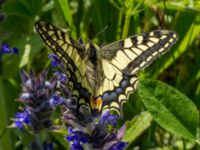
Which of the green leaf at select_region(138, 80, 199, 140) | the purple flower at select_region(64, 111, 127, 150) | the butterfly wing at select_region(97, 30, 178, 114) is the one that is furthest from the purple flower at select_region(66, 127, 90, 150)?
the green leaf at select_region(138, 80, 199, 140)

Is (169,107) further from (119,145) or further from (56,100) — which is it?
(56,100)

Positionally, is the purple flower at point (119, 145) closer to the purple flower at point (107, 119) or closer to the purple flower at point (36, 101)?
the purple flower at point (107, 119)

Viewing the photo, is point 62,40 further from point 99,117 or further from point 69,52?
point 99,117

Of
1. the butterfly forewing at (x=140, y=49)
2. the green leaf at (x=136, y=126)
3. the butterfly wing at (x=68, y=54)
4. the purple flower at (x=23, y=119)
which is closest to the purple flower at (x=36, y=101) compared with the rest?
the purple flower at (x=23, y=119)

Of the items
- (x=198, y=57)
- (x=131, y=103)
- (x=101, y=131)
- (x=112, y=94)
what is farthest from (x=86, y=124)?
(x=198, y=57)

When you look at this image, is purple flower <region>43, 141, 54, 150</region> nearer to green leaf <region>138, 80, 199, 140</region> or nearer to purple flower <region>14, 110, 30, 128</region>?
purple flower <region>14, 110, 30, 128</region>

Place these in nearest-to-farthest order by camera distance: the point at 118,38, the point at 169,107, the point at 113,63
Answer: the point at 169,107 → the point at 113,63 → the point at 118,38

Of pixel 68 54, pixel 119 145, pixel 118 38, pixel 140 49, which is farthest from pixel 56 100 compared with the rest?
pixel 118 38
